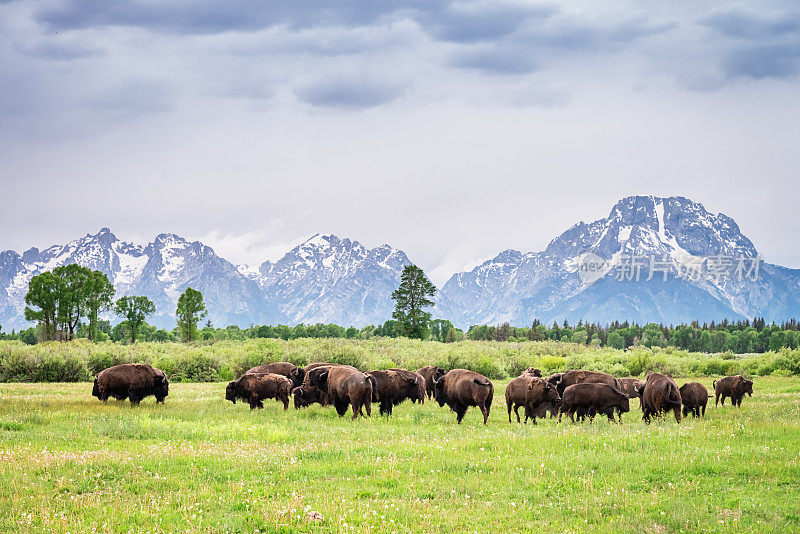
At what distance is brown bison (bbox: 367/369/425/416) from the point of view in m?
27.0

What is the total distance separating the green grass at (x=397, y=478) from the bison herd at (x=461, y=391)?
2519mm

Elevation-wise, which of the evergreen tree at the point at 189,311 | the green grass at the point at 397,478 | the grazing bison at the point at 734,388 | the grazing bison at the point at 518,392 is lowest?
the grazing bison at the point at 734,388

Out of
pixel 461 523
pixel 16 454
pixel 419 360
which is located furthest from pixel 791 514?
pixel 419 360

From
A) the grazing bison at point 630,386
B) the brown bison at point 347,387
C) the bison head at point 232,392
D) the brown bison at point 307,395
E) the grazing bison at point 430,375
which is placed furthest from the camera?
the grazing bison at point 430,375

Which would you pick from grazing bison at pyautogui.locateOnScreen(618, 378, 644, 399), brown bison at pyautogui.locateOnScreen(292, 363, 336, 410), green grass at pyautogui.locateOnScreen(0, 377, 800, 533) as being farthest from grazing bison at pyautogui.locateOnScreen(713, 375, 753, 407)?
brown bison at pyautogui.locateOnScreen(292, 363, 336, 410)

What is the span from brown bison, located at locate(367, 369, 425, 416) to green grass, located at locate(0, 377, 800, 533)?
5.81 meters

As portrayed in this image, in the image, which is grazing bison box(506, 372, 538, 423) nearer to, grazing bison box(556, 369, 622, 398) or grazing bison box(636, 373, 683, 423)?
grazing bison box(556, 369, 622, 398)

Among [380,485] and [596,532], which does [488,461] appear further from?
[596,532]

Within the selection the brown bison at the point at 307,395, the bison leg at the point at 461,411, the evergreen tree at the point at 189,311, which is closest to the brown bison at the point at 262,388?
the brown bison at the point at 307,395

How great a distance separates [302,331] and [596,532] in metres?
173

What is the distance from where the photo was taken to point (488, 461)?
14477mm

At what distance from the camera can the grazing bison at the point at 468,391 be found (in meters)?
23.4

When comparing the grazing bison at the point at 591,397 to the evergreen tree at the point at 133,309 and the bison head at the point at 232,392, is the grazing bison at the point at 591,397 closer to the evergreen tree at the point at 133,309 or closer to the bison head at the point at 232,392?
the bison head at the point at 232,392

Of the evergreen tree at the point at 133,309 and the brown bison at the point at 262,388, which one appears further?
the evergreen tree at the point at 133,309
